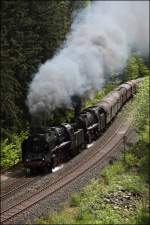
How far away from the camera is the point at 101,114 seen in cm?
3934

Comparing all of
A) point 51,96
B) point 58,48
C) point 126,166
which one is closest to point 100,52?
point 58,48

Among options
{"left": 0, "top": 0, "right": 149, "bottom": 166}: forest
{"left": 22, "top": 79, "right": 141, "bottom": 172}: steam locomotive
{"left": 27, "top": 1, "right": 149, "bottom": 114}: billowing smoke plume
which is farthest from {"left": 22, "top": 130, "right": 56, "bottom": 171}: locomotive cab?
{"left": 0, "top": 0, "right": 149, "bottom": 166}: forest

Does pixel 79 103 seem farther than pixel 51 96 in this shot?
Yes

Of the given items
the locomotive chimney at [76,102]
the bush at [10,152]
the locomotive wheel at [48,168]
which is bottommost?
the bush at [10,152]

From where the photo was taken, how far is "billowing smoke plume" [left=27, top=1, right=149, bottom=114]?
31.5 m

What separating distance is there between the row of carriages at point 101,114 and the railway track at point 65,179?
4.27ft

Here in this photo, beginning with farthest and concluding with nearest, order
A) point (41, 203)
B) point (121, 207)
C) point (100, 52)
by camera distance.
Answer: point (100, 52)
point (41, 203)
point (121, 207)

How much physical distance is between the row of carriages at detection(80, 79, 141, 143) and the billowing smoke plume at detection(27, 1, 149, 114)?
5.93 ft

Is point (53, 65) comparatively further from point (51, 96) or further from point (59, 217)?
point (59, 217)

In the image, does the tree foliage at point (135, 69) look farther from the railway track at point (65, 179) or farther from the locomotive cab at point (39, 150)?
the locomotive cab at point (39, 150)

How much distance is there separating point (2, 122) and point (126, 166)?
9.87 meters

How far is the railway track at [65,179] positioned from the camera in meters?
20.9

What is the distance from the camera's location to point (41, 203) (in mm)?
21625

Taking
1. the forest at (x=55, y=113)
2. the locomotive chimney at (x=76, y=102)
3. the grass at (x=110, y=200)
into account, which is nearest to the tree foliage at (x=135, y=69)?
the forest at (x=55, y=113)
